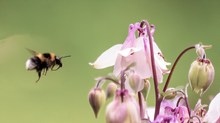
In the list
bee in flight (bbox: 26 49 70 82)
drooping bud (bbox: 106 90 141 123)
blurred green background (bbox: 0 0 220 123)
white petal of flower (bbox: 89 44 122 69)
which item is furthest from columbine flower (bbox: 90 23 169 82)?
blurred green background (bbox: 0 0 220 123)

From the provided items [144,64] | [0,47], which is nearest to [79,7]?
[0,47]

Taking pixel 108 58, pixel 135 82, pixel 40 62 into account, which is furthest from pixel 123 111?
Result: pixel 40 62

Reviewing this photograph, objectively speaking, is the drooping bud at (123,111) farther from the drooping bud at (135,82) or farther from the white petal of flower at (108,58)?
the white petal of flower at (108,58)

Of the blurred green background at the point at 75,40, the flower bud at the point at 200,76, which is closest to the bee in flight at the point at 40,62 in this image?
the flower bud at the point at 200,76

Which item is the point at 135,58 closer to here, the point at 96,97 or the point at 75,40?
the point at 96,97

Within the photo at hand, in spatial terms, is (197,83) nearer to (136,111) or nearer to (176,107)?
(176,107)

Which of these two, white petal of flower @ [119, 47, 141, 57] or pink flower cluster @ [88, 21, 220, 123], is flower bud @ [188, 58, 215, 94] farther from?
white petal of flower @ [119, 47, 141, 57]
